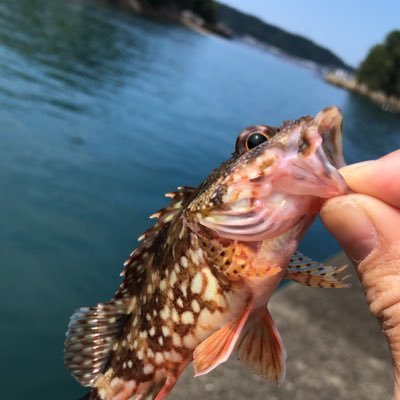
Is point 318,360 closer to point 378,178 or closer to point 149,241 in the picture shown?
point 149,241

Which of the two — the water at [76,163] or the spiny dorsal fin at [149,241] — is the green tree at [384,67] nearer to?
the water at [76,163]

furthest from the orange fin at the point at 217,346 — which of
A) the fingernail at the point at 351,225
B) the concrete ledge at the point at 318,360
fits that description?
the concrete ledge at the point at 318,360

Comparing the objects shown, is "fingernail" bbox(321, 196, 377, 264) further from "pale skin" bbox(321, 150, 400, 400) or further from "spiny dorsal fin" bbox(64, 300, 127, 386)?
"spiny dorsal fin" bbox(64, 300, 127, 386)

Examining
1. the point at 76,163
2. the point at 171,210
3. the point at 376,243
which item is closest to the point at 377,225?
the point at 376,243

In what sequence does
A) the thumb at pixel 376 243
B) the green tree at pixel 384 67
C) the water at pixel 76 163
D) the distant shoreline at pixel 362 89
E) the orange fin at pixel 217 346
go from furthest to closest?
the green tree at pixel 384 67 < the distant shoreline at pixel 362 89 < the water at pixel 76 163 < the orange fin at pixel 217 346 < the thumb at pixel 376 243

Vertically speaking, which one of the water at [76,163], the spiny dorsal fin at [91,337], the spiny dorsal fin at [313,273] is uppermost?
the spiny dorsal fin at [313,273]

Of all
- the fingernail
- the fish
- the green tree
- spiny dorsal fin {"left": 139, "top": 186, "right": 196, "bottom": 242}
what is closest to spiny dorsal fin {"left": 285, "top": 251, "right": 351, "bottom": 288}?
the fish

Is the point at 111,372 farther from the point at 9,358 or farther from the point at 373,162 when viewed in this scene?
the point at 9,358
